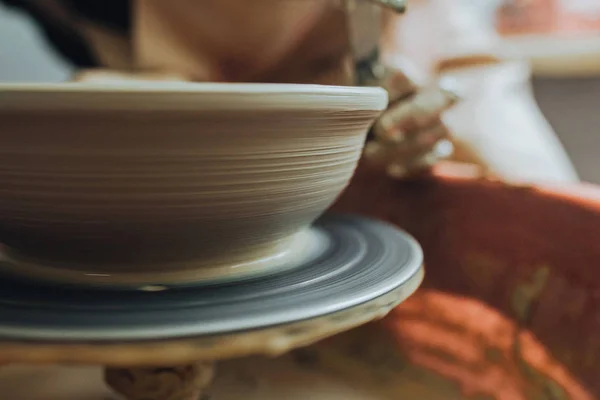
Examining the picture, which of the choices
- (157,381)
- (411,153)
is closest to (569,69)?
(411,153)

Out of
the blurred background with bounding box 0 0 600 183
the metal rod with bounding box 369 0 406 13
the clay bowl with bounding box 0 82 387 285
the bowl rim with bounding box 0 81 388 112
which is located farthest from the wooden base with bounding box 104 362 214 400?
the blurred background with bounding box 0 0 600 183

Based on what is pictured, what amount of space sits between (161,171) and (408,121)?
1.24 ft

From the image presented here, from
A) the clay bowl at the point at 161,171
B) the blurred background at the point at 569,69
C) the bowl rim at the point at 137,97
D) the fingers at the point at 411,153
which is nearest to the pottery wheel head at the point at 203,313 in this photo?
the clay bowl at the point at 161,171

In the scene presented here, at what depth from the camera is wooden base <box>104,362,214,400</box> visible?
0.58m

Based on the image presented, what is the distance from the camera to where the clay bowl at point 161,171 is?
374 mm

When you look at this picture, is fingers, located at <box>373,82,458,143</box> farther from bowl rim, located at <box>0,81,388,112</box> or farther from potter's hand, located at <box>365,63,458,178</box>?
bowl rim, located at <box>0,81,388,112</box>

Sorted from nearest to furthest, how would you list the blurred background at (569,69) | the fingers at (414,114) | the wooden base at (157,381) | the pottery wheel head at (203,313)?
1. the pottery wheel head at (203,313)
2. the wooden base at (157,381)
3. the fingers at (414,114)
4. the blurred background at (569,69)

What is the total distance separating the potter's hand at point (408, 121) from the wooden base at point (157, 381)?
13.1 inches

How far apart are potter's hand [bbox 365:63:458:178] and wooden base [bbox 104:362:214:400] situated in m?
0.33

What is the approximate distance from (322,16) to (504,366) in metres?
0.60

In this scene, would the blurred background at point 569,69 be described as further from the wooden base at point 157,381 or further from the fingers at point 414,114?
the wooden base at point 157,381

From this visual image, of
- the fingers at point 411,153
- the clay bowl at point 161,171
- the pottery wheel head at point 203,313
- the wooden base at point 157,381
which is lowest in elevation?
the wooden base at point 157,381

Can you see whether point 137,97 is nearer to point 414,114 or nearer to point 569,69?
point 414,114

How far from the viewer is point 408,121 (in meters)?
0.69
